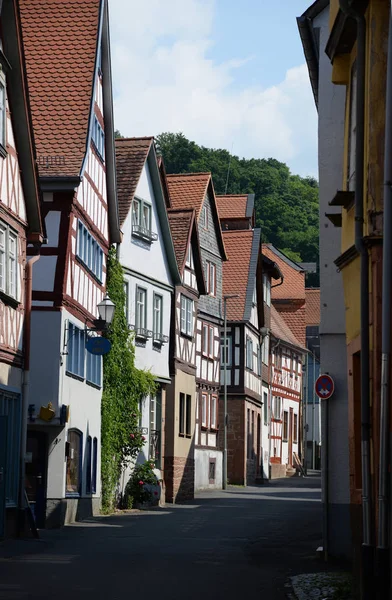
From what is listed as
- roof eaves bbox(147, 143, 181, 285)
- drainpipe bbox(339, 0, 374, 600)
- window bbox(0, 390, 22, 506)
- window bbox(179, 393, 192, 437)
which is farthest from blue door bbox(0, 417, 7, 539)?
window bbox(179, 393, 192, 437)

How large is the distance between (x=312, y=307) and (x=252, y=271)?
35.7 metres

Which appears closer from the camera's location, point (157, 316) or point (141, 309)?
point (141, 309)

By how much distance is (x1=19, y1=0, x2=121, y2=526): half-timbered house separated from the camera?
24.3 meters

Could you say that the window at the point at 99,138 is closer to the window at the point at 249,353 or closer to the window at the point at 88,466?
the window at the point at 88,466

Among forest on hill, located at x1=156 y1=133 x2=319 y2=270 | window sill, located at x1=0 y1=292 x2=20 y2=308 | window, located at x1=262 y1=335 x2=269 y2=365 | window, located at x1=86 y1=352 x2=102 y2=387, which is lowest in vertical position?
window, located at x1=86 y1=352 x2=102 y2=387

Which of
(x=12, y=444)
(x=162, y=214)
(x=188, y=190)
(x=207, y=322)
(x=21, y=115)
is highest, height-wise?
(x=188, y=190)

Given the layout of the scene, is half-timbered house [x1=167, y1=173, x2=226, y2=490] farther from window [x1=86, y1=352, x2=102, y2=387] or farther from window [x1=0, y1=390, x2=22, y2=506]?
window [x1=0, y1=390, x2=22, y2=506]

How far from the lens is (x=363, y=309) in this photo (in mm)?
11469

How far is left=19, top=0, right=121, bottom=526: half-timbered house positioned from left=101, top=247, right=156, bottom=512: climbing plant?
513 mm

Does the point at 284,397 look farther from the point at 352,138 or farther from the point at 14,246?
the point at 352,138

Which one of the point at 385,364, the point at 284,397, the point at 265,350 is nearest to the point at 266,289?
the point at 265,350

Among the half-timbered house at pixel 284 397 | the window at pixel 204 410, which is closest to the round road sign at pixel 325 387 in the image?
Result: the window at pixel 204 410

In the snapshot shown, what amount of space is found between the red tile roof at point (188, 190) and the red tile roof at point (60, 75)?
572 inches

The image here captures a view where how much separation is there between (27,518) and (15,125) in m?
7.00
